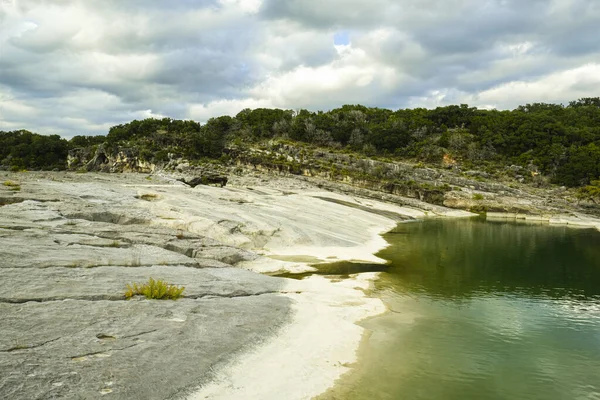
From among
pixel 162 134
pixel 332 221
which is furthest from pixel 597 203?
pixel 162 134

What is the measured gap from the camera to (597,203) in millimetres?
90250

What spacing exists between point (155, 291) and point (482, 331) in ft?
59.2

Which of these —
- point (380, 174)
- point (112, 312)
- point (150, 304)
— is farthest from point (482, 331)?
point (380, 174)

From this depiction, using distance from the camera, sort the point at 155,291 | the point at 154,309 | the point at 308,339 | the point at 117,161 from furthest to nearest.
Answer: the point at 117,161 → the point at 155,291 → the point at 308,339 → the point at 154,309

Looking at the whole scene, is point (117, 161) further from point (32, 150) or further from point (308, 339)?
point (308, 339)

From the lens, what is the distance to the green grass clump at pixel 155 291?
758 inches

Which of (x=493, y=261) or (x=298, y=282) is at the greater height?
(x=298, y=282)

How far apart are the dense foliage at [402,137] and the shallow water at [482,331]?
275 ft

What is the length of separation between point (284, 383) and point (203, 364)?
320 cm

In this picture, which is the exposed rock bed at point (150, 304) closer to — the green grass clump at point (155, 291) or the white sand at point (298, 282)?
the white sand at point (298, 282)

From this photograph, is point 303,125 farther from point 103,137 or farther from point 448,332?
point 448,332

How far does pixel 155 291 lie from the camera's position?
768 inches

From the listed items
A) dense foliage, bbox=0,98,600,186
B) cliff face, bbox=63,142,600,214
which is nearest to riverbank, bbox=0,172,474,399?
cliff face, bbox=63,142,600,214

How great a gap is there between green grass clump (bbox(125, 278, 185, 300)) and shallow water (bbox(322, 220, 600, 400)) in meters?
9.86
